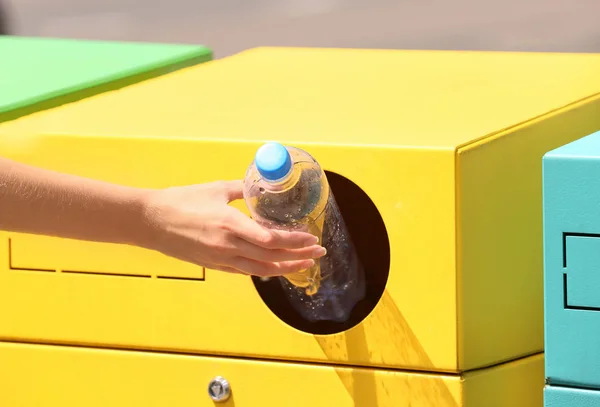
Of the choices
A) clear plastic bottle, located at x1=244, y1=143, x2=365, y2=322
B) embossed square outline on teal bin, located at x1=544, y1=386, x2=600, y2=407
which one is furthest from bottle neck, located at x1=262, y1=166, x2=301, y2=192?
embossed square outline on teal bin, located at x1=544, y1=386, x2=600, y2=407

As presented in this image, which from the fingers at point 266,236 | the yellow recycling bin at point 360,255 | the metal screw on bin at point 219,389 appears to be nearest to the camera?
the fingers at point 266,236

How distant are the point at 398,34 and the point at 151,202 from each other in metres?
2.01

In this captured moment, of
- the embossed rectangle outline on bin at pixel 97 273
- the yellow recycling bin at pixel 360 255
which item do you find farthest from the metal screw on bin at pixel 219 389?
the embossed rectangle outline on bin at pixel 97 273

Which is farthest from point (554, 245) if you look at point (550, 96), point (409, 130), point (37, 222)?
point (37, 222)

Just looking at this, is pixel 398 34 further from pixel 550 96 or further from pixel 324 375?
pixel 324 375

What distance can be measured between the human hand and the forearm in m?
0.02

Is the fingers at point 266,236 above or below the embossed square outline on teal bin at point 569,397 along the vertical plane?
above

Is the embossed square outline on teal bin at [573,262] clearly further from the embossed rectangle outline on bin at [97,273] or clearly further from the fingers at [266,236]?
the embossed rectangle outline on bin at [97,273]

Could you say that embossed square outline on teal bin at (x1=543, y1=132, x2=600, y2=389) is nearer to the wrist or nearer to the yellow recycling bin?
the yellow recycling bin

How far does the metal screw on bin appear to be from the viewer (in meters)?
1.32

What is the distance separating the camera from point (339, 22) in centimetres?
308

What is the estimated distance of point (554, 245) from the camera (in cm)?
111

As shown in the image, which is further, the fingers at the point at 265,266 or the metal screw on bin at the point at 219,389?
the metal screw on bin at the point at 219,389

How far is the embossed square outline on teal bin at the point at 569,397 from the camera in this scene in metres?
1.13
